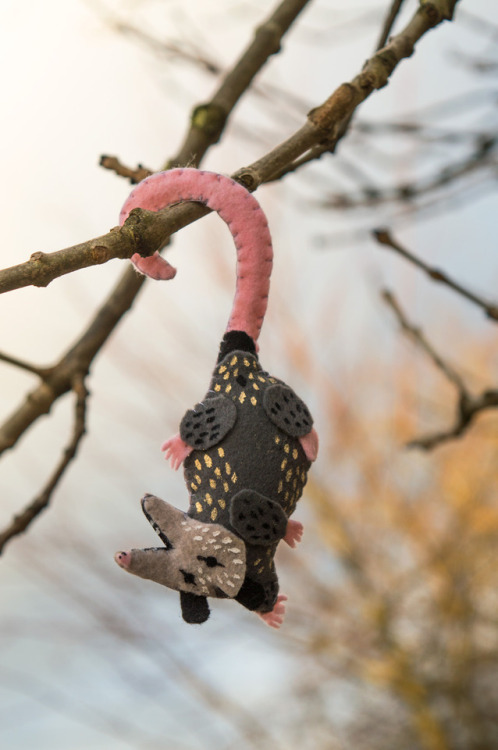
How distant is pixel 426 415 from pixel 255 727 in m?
0.92

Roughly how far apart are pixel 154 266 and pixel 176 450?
112mm

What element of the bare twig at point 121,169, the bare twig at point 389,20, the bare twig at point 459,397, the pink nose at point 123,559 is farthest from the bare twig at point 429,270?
the pink nose at point 123,559

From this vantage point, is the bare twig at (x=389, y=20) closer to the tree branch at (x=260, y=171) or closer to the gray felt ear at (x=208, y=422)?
the tree branch at (x=260, y=171)

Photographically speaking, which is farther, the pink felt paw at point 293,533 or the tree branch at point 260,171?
the pink felt paw at point 293,533

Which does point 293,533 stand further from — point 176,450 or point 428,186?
point 428,186

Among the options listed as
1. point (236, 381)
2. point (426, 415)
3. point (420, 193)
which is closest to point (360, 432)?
point (426, 415)

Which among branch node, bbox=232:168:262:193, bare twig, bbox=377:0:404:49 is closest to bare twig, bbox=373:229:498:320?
bare twig, bbox=377:0:404:49

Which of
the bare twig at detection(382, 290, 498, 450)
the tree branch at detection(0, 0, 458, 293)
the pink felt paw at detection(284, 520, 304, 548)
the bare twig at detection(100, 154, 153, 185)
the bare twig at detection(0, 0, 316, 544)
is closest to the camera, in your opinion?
the tree branch at detection(0, 0, 458, 293)

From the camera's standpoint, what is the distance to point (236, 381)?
461 mm

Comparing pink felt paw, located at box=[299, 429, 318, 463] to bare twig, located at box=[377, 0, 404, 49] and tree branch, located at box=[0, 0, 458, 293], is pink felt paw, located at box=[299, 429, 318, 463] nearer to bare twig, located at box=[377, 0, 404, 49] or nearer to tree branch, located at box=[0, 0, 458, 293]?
tree branch, located at box=[0, 0, 458, 293]

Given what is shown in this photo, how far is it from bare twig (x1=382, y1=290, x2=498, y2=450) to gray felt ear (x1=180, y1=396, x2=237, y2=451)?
500mm

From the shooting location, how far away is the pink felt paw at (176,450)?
454 mm

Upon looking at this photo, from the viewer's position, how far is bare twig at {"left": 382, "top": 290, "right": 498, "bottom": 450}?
876mm

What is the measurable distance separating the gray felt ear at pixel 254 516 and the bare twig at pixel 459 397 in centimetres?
50
